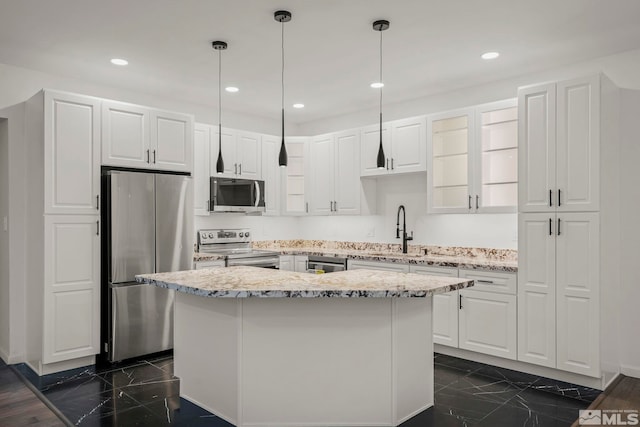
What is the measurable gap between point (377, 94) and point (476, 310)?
8.61 feet

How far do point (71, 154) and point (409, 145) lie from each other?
3.31 metres

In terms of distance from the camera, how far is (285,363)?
108 inches

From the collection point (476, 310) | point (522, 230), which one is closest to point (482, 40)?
point (522, 230)

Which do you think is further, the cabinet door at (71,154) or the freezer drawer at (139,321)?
the freezer drawer at (139,321)

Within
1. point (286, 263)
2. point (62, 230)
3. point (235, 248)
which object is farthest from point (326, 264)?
point (62, 230)

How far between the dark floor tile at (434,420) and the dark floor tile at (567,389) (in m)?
1.01

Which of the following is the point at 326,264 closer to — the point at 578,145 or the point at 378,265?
the point at 378,265

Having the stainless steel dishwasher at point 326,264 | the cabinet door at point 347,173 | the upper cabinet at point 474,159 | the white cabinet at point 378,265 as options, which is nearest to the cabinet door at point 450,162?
the upper cabinet at point 474,159

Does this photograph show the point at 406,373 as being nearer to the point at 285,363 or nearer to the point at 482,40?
the point at 285,363

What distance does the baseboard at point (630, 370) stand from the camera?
3.75 metres

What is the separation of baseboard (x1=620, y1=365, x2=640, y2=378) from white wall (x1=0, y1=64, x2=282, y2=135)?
15.9ft

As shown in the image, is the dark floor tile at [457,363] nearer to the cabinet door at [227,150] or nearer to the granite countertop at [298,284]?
the granite countertop at [298,284]

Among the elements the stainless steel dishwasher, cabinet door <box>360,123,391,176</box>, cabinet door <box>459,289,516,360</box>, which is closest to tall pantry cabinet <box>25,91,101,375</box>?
the stainless steel dishwasher

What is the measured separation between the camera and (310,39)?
3648mm
